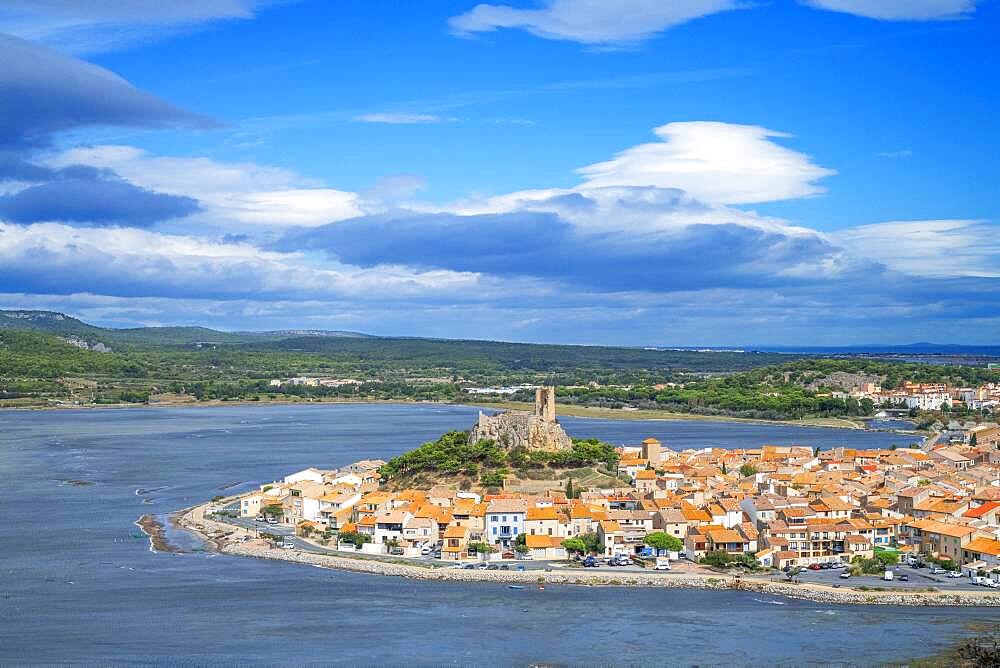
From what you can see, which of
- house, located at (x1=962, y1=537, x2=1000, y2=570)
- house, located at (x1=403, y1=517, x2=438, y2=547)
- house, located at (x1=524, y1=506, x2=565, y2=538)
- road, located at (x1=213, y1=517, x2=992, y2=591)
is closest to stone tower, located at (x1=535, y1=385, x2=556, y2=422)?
house, located at (x1=524, y1=506, x2=565, y2=538)

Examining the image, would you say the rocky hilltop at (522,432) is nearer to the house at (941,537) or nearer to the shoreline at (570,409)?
the house at (941,537)

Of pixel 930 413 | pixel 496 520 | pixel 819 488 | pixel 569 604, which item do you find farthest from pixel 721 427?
pixel 569 604

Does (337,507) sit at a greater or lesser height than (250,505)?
greater

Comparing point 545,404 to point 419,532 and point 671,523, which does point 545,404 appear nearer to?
point 671,523

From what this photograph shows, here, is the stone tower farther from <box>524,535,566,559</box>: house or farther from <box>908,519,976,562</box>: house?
<box>908,519,976,562</box>: house

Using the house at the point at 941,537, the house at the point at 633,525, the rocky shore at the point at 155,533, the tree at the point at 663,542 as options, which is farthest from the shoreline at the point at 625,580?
the house at the point at 941,537

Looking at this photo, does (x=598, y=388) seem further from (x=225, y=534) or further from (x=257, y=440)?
(x=225, y=534)

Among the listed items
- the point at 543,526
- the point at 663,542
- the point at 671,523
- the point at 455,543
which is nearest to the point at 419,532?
the point at 455,543
